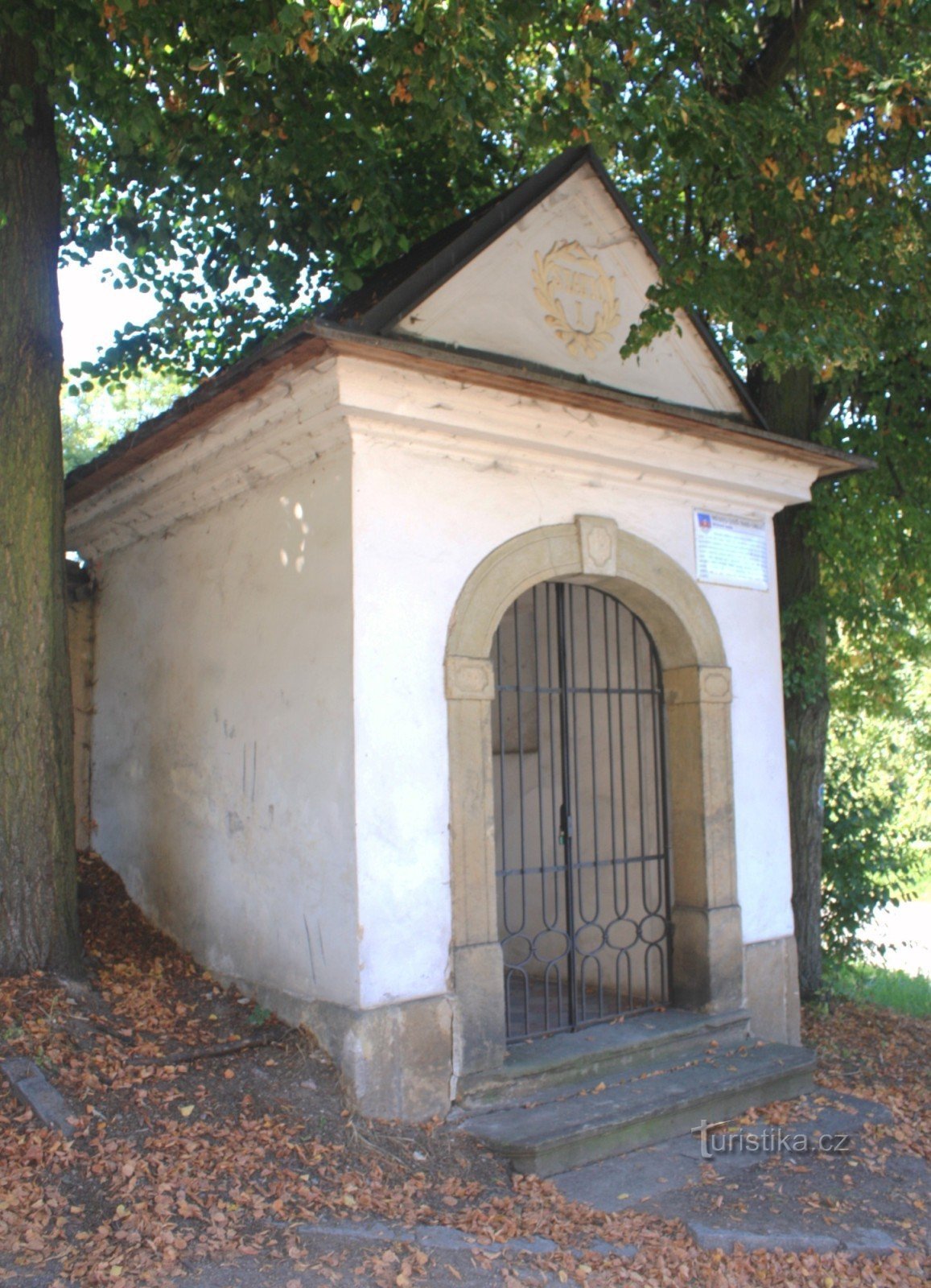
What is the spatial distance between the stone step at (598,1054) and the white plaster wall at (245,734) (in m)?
0.87

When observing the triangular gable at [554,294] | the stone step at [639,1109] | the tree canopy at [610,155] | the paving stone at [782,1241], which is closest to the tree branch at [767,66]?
the tree canopy at [610,155]

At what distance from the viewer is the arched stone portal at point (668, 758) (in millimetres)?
5121

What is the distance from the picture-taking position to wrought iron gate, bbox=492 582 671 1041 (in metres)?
6.05

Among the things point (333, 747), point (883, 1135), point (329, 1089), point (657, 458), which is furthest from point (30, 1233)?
point (657, 458)

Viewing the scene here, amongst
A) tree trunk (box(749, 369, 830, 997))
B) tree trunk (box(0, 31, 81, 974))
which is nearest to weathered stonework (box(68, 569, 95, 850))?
tree trunk (box(0, 31, 81, 974))

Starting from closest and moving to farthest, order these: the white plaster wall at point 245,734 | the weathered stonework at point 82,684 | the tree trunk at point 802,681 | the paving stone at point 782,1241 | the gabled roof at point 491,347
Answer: the paving stone at point 782,1241 < the gabled roof at point 491,347 < the white plaster wall at point 245,734 < the weathered stonework at point 82,684 < the tree trunk at point 802,681

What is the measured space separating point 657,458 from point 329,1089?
360 cm

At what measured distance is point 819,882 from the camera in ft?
25.2

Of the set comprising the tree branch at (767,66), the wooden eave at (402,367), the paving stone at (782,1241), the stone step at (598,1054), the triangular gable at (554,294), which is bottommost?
the paving stone at (782,1241)

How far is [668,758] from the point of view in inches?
254

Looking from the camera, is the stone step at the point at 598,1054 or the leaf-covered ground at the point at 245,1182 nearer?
the leaf-covered ground at the point at 245,1182

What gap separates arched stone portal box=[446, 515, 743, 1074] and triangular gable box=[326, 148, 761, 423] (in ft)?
3.43

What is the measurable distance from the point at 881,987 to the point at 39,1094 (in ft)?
26.3

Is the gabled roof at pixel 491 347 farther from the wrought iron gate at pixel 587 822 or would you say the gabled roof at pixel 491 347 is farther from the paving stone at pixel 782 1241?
the paving stone at pixel 782 1241
